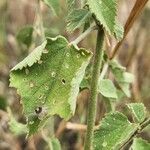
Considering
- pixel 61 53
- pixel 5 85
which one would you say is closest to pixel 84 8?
pixel 61 53

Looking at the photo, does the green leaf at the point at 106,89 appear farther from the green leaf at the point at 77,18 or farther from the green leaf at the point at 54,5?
the green leaf at the point at 77,18

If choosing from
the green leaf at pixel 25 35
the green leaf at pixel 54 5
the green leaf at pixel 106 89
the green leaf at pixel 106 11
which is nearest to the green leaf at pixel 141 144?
the green leaf at pixel 106 89

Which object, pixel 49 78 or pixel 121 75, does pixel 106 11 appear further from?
pixel 121 75

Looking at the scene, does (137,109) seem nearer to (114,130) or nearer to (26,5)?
(114,130)

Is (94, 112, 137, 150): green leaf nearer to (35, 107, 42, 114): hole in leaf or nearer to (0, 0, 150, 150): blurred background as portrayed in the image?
(35, 107, 42, 114): hole in leaf

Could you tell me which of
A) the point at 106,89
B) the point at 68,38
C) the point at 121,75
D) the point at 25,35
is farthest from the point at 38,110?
the point at 68,38

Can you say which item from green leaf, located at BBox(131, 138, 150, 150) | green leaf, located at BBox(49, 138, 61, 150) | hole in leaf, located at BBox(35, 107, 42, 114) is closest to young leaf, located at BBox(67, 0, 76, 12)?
hole in leaf, located at BBox(35, 107, 42, 114)
